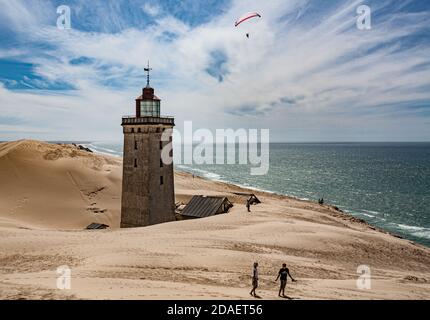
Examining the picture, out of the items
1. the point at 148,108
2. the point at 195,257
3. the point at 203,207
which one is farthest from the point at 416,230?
the point at 195,257

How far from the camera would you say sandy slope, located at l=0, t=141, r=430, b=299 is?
41.5 feet

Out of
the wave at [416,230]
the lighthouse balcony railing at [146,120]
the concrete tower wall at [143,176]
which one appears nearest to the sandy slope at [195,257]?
the concrete tower wall at [143,176]

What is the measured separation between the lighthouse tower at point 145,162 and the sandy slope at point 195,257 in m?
3.96

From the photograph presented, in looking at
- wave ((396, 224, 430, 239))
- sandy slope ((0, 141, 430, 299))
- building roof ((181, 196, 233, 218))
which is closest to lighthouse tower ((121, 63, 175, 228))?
building roof ((181, 196, 233, 218))

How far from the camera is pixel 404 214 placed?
49.8 m

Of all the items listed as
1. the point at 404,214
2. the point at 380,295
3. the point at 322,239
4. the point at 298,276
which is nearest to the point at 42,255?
the point at 298,276

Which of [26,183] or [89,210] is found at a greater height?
[26,183]

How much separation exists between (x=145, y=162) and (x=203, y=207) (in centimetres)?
688

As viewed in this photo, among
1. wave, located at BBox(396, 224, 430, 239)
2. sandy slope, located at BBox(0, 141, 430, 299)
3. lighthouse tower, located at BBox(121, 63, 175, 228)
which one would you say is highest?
lighthouse tower, located at BBox(121, 63, 175, 228)

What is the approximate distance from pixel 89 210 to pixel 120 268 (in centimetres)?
2253

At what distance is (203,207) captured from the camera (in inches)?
1246

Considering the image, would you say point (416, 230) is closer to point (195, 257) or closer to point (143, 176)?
point (143, 176)

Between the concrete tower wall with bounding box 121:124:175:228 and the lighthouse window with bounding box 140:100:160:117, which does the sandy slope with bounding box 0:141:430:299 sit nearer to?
the concrete tower wall with bounding box 121:124:175:228

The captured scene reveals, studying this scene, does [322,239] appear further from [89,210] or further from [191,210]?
[89,210]
